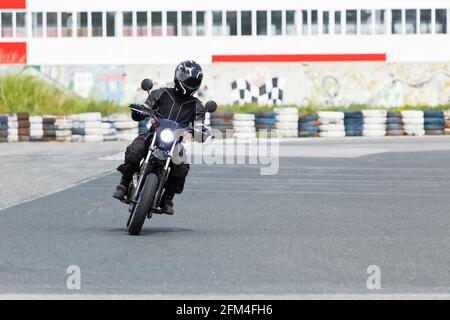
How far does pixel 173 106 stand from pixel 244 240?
1.54 m

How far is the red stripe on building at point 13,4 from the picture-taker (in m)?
73.1

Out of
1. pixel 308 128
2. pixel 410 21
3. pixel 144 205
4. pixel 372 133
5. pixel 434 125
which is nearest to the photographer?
pixel 144 205

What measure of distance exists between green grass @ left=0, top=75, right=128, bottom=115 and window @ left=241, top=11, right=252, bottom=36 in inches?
1220

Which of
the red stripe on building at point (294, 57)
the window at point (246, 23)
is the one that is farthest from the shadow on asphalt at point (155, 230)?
the window at point (246, 23)

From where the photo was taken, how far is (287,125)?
37.3 m

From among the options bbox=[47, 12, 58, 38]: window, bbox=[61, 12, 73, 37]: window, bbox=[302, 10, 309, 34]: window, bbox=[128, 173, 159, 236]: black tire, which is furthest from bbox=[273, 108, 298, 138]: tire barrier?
bbox=[47, 12, 58, 38]: window

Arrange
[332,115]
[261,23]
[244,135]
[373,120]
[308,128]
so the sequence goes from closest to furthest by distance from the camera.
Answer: [244,135]
[308,128]
[332,115]
[373,120]
[261,23]

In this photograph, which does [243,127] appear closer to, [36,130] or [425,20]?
[36,130]

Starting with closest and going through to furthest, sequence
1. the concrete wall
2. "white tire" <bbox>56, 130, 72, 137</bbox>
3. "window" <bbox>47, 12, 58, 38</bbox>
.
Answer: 1. "white tire" <bbox>56, 130, 72, 137</bbox>
2. the concrete wall
3. "window" <bbox>47, 12, 58, 38</bbox>

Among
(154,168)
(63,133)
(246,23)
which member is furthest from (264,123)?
(246,23)

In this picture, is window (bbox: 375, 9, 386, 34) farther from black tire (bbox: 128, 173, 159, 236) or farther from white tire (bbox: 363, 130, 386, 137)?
black tire (bbox: 128, 173, 159, 236)

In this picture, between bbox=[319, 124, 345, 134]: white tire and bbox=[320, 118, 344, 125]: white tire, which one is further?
bbox=[320, 118, 344, 125]: white tire

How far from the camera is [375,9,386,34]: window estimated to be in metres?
73.8

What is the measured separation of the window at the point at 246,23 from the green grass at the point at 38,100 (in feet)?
102
